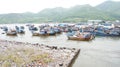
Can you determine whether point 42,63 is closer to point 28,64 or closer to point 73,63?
point 28,64

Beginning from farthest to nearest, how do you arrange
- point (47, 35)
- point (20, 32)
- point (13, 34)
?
1. point (20, 32)
2. point (13, 34)
3. point (47, 35)

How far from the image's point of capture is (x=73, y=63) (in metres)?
29.2

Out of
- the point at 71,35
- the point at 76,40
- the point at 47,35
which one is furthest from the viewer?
the point at 47,35

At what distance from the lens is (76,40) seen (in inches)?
2136

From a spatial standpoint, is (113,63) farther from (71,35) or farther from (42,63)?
(71,35)

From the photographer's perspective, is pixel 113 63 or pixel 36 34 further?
pixel 36 34

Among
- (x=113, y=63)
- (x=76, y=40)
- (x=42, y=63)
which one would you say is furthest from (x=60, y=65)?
(x=76, y=40)

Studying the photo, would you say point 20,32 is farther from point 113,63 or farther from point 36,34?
point 113,63

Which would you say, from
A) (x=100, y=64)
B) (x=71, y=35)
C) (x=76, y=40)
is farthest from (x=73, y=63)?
(x=71, y=35)

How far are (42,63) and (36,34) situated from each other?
148 feet

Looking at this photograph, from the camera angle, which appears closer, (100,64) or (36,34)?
(100,64)

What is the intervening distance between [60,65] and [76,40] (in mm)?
29105

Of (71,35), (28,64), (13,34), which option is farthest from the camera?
(13,34)

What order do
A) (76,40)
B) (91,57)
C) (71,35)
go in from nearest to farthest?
(91,57) < (76,40) < (71,35)
